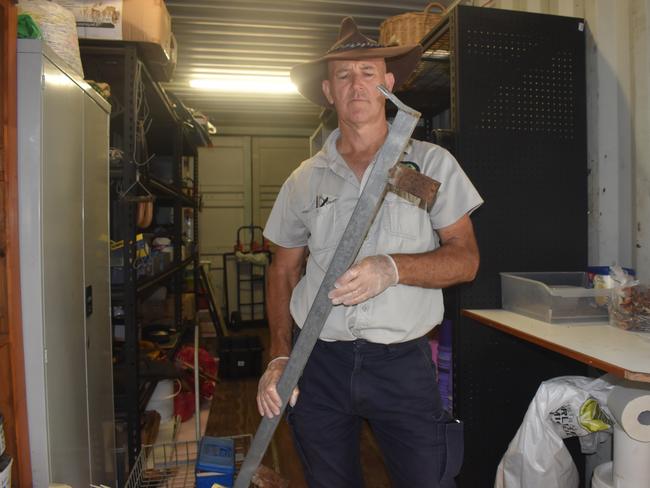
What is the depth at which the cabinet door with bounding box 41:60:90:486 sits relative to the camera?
56.0 inches

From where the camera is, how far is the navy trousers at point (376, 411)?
54.3 inches

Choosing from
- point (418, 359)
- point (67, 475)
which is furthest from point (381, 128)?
point (67, 475)

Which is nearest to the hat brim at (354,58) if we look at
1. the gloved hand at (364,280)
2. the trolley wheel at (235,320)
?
the gloved hand at (364,280)

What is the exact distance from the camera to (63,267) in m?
1.56

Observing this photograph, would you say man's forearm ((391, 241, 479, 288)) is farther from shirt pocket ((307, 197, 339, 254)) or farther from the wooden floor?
the wooden floor

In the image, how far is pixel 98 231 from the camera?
1.92 metres

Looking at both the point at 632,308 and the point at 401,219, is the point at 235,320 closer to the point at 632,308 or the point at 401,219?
the point at 401,219

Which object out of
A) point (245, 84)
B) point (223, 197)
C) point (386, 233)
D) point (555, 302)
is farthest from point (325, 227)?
point (223, 197)

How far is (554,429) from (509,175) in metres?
1.01

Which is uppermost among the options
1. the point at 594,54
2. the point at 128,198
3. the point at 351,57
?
the point at 594,54

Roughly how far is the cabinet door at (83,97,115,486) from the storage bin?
227cm

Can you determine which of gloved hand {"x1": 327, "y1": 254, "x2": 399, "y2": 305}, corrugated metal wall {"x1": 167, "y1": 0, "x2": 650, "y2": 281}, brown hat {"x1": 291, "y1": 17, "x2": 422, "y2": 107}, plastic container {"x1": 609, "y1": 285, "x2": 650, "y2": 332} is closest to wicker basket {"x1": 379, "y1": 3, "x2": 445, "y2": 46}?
corrugated metal wall {"x1": 167, "y1": 0, "x2": 650, "y2": 281}

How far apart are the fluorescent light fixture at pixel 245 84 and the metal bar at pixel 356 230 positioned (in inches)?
142

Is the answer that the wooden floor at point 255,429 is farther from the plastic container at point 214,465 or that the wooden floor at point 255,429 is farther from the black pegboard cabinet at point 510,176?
the black pegboard cabinet at point 510,176
